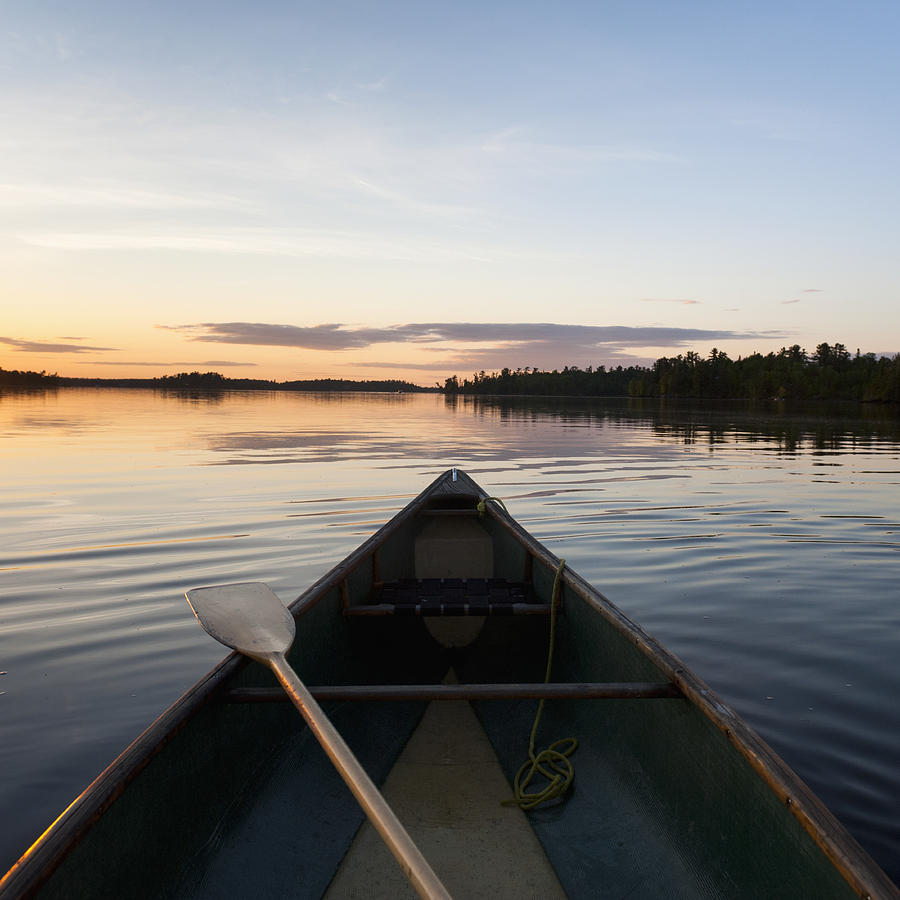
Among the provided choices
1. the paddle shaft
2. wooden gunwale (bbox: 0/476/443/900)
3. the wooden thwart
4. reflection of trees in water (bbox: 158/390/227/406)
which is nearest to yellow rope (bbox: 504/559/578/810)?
the wooden thwart

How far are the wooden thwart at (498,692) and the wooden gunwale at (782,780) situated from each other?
0.12 meters

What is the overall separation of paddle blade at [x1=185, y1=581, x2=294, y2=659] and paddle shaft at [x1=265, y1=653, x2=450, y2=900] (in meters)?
0.28

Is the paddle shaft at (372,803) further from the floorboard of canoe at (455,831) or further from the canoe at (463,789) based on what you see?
the floorboard of canoe at (455,831)

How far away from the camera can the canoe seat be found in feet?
14.7

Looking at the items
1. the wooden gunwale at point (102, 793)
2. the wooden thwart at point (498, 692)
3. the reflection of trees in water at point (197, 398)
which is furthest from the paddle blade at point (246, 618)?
the reflection of trees in water at point (197, 398)

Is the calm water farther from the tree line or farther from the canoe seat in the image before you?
the tree line

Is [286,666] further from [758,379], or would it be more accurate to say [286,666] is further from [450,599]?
[758,379]

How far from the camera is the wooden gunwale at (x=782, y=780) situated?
1.60 metres

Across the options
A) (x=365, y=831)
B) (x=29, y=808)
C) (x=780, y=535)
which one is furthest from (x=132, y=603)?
(x=780, y=535)

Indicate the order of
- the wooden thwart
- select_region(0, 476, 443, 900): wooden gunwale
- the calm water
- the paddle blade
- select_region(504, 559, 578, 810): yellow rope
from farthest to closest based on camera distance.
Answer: the calm water < select_region(504, 559, 578, 810): yellow rope < the paddle blade < the wooden thwart < select_region(0, 476, 443, 900): wooden gunwale

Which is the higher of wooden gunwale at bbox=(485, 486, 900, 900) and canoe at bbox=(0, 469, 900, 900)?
wooden gunwale at bbox=(485, 486, 900, 900)

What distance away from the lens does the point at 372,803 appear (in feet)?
6.21

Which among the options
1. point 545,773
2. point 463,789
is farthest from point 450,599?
point 545,773

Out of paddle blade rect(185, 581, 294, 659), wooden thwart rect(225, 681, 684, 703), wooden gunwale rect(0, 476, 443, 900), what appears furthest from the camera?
paddle blade rect(185, 581, 294, 659)
